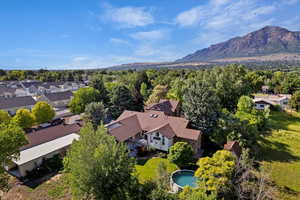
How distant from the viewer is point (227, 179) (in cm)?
1438

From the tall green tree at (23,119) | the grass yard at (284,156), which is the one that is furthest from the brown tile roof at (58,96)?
the grass yard at (284,156)

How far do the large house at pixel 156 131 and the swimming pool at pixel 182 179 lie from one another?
17.7 feet

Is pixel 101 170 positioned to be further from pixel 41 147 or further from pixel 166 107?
pixel 166 107

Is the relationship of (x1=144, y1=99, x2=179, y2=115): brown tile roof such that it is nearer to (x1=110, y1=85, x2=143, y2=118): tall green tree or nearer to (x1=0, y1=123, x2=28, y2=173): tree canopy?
(x1=110, y1=85, x2=143, y2=118): tall green tree

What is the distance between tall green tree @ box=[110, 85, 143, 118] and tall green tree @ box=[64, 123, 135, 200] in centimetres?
2582

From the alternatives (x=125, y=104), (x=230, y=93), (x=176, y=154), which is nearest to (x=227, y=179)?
(x=176, y=154)

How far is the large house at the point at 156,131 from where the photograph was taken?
969 inches

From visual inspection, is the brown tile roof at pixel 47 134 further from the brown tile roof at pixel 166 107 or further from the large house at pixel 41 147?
the brown tile roof at pixel 166 107

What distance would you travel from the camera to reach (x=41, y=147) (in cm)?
2352

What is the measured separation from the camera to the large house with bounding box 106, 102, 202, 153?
24.6m

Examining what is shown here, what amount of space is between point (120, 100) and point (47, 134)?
16388 mm

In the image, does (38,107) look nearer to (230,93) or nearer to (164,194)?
(164,194)

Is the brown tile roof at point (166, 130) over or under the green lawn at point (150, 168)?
over

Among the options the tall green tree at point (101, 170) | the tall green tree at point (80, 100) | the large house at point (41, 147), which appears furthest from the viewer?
the tall green tree at point (80, 100)
